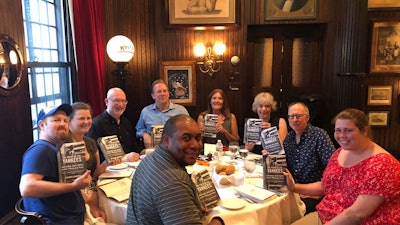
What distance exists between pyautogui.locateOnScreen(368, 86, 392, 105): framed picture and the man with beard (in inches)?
192

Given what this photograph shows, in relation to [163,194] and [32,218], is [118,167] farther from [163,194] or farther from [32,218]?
[163,194]

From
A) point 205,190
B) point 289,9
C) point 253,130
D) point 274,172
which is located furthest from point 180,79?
point 205,190

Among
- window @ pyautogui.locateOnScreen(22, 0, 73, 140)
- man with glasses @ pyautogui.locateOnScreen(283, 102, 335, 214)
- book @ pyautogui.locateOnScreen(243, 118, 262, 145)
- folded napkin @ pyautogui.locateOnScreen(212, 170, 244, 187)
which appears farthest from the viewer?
window @ pyautogui.locateOnScreen(22, 0, 73, 140)

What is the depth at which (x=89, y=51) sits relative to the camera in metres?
4.34

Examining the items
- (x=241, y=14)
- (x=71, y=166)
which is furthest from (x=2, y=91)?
(x=241, y=14)

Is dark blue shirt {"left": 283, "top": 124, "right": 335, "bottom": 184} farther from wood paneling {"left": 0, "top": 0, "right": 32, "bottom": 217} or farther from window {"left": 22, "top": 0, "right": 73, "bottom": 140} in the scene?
window {"left": 22, "top": 0, "right": 73, "bottom": 140}

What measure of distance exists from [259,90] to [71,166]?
4085 mm

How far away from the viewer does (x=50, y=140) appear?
2021mm

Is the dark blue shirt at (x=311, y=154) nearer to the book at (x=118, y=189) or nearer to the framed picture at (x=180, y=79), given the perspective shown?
the book at (x=118, y=189)

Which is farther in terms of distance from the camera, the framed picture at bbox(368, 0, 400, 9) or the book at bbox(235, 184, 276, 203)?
the framed picture at bbox(368, 0, 400, 9)

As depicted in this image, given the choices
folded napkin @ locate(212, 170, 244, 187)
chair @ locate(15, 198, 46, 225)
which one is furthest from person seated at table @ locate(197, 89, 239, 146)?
chair @ locate(15, 198, 46, 225)

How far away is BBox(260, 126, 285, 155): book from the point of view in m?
2.47

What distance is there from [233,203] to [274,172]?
0.36 metres

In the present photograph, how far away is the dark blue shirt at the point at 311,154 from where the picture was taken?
103 inches
